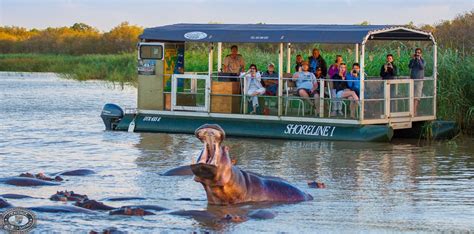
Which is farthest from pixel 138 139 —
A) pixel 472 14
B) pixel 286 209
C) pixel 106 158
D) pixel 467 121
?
pixel 472 14

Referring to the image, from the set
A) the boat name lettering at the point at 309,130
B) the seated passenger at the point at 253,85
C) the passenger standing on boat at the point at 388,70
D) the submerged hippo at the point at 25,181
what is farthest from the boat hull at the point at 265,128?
the submerged hippo at the point at 25,181

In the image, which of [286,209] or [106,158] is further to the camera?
[106,158]

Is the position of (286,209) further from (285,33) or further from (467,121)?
(467,121)

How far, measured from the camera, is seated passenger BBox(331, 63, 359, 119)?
20828 mm

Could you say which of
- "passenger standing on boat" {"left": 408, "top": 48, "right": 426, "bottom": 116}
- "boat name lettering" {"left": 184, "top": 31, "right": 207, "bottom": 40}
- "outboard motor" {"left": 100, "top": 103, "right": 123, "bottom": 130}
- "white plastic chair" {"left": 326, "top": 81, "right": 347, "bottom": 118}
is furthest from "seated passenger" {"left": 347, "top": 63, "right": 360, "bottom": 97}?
"outboard motor" {"left": 100, "top": 103, "right": 123, "bottom": 130}

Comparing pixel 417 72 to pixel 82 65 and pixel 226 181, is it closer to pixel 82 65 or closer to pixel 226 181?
pixel 226 181

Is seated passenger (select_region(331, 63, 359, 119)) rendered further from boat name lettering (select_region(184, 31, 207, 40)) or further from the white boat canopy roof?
boat name lettering (select_region(184, 31, 207, 40))

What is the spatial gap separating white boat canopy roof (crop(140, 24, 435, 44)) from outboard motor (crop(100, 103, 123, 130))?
1.76 meters

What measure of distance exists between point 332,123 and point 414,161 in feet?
9.79

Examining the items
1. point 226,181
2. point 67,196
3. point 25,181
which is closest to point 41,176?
point 25,181

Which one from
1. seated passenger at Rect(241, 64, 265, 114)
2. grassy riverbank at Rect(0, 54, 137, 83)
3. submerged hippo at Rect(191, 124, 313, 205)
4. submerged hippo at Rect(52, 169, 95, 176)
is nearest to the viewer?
submerged hippo at Rect(191, 124, 313, 205)

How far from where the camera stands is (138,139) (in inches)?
869

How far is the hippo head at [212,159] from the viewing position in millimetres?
11117

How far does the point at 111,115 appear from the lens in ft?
79.3
